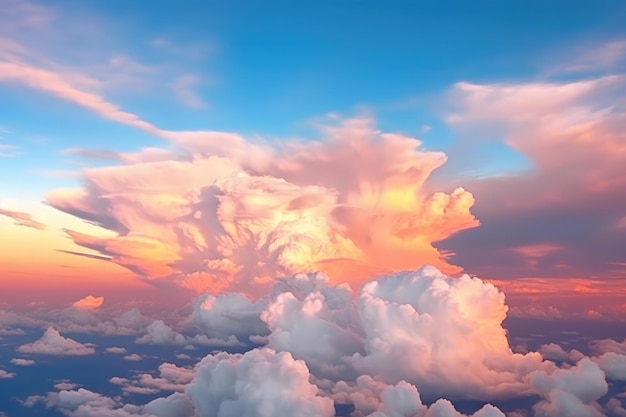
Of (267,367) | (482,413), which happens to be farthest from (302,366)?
(482,413)

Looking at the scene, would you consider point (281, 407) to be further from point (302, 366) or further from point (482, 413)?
point (482, 413)

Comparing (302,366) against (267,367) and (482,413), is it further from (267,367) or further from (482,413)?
(482,413)

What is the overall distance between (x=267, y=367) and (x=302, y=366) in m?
12.7

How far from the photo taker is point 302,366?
7702 inches

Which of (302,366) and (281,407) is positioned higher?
(302,366)

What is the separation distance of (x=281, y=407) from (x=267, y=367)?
49.4 feet

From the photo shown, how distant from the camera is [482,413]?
641 ft

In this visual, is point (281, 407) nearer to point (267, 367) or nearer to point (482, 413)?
point (267, 367)

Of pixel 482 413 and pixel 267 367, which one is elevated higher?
pixel 267 367

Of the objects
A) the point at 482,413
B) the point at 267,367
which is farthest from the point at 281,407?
the point at 482,413

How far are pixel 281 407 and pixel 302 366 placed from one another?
1669 centimetres

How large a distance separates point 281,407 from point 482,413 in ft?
235

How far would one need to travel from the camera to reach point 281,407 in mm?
196375
